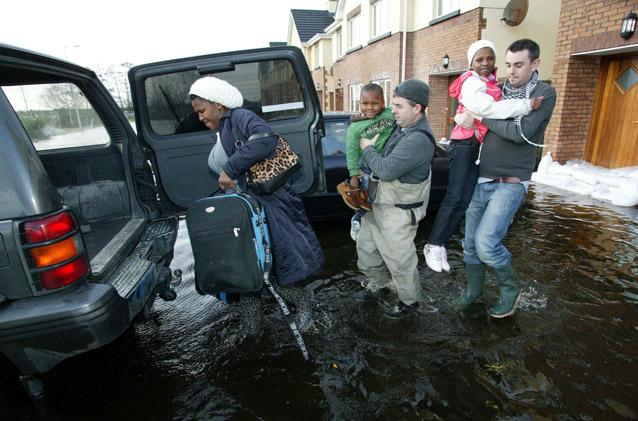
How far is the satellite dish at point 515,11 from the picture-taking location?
25.1 ft

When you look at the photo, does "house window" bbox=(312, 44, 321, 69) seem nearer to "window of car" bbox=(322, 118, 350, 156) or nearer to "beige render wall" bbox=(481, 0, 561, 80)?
"beige render wall" bbox=(481, 0, 561, 80)

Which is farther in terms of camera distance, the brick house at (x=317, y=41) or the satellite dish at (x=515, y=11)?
the brick house at (x=317, y=41)

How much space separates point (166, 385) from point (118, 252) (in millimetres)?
879

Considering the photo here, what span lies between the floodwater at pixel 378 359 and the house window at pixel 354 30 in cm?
1521

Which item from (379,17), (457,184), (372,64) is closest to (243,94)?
(457,184)

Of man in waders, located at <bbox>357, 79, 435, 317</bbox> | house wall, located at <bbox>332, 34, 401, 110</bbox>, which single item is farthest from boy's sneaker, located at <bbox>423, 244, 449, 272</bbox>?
house wall, located at <bbox>332, 34, 401, 110</bbox>

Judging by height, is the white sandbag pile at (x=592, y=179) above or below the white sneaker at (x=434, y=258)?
below

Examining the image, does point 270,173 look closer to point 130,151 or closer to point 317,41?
point 130,151

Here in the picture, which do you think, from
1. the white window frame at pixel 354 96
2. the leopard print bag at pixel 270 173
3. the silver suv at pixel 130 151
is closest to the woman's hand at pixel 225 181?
the leopard print bag at pixel 270 173

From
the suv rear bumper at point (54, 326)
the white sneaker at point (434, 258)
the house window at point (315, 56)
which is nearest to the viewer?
the suv rear bumper at point (54, 326)

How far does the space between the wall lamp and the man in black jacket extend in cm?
450

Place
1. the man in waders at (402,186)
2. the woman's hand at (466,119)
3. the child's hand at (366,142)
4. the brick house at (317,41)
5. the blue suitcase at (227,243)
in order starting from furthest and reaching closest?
the brick house at (317,41) < the child's hand at (366,142) < the woman's hand at (466,119) < the man in waders at (402,186) < the blue suitcase at (227,243)

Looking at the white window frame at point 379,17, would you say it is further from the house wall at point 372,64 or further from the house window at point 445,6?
the house window at point 445,6

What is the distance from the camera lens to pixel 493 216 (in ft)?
8.43
